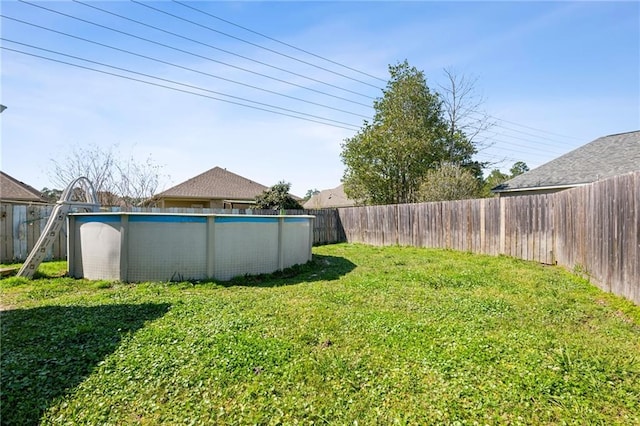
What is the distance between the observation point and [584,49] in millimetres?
9938

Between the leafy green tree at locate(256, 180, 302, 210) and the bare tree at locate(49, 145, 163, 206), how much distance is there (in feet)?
18.8

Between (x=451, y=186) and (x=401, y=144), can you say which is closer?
(x=451, y=186)

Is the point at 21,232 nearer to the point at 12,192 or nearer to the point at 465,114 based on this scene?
the point at 12,192

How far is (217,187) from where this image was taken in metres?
22.3

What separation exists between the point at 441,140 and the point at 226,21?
1411cm

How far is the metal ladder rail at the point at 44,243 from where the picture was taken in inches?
238

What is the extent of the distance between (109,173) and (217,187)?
7.39 m

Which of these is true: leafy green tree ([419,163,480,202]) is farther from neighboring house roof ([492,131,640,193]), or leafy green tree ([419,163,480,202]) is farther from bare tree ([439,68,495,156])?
bare tree ([439,68,495,156])

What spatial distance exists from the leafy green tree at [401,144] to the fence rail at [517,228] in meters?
6.30

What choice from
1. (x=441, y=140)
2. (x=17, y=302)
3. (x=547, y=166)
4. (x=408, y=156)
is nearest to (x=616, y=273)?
(x=17, y=302)

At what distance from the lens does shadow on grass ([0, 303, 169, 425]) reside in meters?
2.29

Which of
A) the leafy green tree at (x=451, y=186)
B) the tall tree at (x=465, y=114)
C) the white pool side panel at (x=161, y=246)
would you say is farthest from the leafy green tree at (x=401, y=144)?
the white pool side panel at (x=161, y=246)

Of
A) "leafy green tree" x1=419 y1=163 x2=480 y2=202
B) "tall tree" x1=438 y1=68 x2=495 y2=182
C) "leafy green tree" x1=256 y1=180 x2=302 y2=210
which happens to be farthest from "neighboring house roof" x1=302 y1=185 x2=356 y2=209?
"leafy green tree" x1=256 y1=180 x2=302 y2=210

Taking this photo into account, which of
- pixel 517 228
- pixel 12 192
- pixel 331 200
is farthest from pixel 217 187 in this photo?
pixel 517 228
